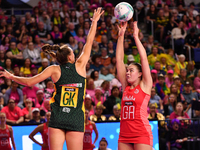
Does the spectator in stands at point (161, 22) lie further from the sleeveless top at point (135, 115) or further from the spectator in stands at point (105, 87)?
the sleeveless top at point (135, 115)

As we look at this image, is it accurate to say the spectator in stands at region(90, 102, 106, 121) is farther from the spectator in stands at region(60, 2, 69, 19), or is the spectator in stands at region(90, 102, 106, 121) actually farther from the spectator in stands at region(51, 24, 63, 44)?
the spectator in stands at region(60, 2, 69, 19)

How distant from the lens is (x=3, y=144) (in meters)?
7.18

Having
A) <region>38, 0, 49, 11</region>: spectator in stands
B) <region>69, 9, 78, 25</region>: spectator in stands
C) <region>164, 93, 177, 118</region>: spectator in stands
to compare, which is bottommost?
<region>164, 93, 177, 118</region>: spectator in stands

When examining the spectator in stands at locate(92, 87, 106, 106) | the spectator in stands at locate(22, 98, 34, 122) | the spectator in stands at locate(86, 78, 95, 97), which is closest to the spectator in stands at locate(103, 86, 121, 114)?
the spectator in stands at locate(92, 87, 106, 106)

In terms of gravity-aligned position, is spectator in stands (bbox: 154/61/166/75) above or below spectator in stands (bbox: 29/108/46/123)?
above

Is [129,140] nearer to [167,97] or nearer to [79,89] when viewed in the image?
[79,89]

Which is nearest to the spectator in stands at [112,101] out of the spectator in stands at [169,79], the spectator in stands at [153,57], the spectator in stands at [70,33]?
the spectator in stands at [169,79]

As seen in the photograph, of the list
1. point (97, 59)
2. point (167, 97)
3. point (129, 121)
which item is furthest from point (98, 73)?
point (129, 121)

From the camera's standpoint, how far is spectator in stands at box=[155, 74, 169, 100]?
32.2 ft

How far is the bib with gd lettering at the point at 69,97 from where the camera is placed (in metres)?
4.11

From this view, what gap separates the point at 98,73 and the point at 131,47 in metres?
2.58

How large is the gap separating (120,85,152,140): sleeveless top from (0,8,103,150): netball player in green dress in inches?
22.9

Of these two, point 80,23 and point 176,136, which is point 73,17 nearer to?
point 80,23

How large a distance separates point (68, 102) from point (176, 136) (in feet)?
14.9
